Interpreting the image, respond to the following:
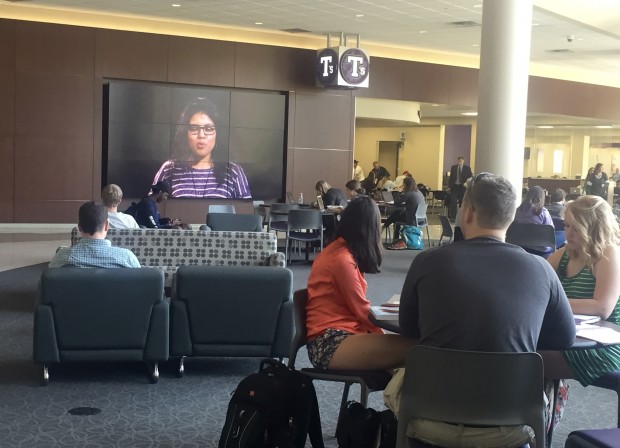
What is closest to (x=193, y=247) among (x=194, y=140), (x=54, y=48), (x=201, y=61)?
(x=194, y=140)

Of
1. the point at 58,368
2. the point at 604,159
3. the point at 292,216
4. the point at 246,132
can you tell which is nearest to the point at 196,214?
the point at 246,132

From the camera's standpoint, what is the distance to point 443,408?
261 cm

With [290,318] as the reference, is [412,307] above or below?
above

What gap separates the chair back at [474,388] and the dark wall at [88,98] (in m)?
12.6

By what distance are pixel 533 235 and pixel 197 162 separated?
29.2ft

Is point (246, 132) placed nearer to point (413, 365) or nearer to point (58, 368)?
point (58, 368)

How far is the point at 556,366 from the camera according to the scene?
3.20m

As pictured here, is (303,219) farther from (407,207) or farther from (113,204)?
(113,204)

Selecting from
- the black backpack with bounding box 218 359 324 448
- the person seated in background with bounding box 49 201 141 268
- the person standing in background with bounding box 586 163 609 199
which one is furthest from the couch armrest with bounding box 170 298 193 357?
the person standing in background with bounding box 586 163 609 199

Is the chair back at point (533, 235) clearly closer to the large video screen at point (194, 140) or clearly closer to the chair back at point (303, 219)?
the chair back at point (303, 219)

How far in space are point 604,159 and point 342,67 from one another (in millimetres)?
12562

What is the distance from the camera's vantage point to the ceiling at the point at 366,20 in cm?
1280

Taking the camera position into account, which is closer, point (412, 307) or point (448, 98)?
point (412, 307)

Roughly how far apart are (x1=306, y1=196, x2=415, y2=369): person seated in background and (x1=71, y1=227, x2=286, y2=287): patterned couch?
2971 millimetres
